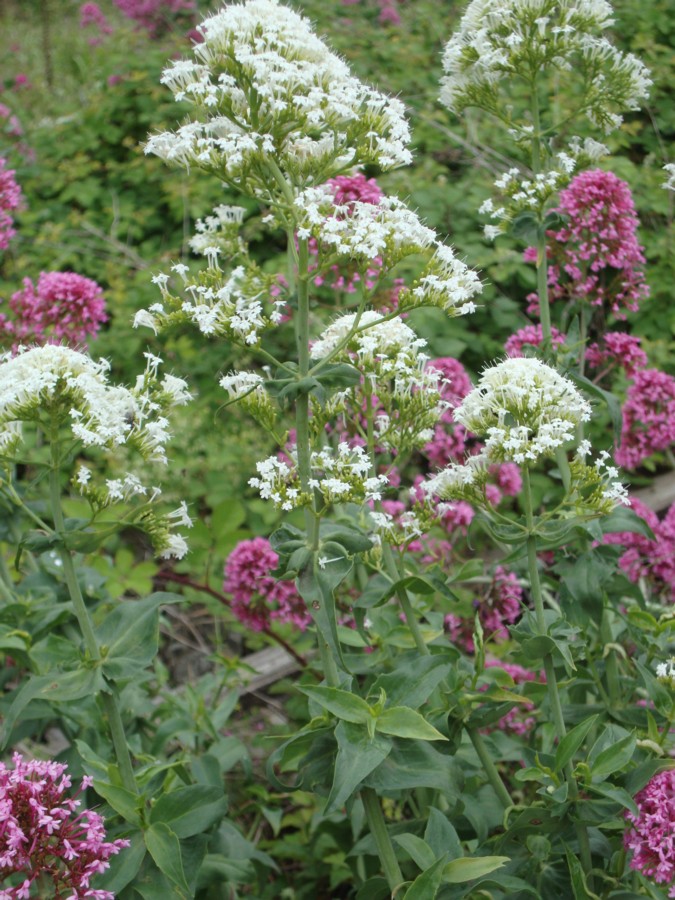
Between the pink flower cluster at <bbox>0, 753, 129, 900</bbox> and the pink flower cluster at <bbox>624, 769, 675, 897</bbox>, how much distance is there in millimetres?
1074

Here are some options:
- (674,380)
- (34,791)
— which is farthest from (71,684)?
(674,380)

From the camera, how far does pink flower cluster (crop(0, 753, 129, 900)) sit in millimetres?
1784

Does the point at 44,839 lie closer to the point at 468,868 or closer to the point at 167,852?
the point at 167,852

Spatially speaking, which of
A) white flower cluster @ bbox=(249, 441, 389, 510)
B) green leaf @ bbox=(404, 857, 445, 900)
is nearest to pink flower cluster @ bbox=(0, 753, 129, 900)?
green leaf @ bbox=(404, 857, 445, 900)

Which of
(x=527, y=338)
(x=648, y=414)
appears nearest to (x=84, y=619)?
(x=527, y=338)

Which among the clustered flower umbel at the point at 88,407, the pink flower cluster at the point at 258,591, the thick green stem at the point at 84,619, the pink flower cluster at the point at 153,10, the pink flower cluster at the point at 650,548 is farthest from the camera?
the pink flower cluster at the point at 153,10

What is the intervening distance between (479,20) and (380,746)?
1.91 meters

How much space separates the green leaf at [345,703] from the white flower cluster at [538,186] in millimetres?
1280

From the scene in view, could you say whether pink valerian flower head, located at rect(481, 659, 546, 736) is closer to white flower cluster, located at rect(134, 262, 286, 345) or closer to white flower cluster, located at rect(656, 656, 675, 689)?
white flower cluster, located at rect(656, 656, 675, 689)

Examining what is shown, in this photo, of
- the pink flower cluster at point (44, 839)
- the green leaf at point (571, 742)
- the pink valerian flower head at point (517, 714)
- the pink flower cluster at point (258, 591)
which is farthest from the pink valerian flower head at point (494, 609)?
the pink flower cluster at point (44, 839)

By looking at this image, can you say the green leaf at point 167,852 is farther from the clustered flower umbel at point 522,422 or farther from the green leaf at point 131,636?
the clustered flower umbel at point 522,422

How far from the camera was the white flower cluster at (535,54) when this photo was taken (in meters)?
2.47

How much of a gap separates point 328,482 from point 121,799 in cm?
90

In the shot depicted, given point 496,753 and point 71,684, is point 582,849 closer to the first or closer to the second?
point 496,753
